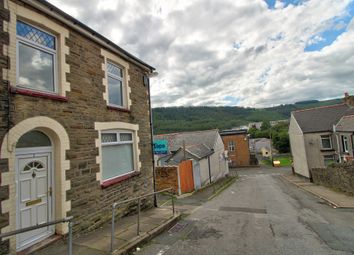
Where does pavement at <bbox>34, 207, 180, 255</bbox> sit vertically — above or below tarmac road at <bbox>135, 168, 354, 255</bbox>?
above

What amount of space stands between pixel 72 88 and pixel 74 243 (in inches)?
146

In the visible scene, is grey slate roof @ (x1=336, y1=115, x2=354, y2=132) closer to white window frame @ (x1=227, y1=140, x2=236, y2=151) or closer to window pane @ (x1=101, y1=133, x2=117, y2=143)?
window pane @ (x1=101, y1=133, x2=117, y2=143)

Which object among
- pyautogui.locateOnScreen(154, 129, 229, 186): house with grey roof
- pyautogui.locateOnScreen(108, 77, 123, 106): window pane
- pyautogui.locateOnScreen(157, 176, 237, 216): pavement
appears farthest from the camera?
pyautogui.locateOnScreen(154, 129, 229, 186): house with grey roof

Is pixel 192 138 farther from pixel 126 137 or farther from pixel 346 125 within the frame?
pixel 126 137

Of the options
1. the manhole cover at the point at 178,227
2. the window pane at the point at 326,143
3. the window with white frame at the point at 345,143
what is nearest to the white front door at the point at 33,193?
the manhole cover at the point at 178,227

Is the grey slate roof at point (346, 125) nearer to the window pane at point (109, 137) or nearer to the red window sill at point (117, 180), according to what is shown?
the red window sill at point (117, 180)

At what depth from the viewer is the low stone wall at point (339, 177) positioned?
15184 millimetres

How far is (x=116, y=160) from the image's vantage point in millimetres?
7582

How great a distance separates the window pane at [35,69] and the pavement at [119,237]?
139 inches

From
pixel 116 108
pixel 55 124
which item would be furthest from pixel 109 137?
pixel 55 124

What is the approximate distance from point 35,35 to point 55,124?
2071 millimetres

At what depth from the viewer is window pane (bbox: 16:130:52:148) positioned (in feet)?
15.8

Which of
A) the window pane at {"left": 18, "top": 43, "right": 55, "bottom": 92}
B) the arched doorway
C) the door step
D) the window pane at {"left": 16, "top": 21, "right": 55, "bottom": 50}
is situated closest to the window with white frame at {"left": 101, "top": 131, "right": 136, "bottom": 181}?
the arched doorway

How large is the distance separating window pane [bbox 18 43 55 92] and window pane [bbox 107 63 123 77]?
7.30 ft
